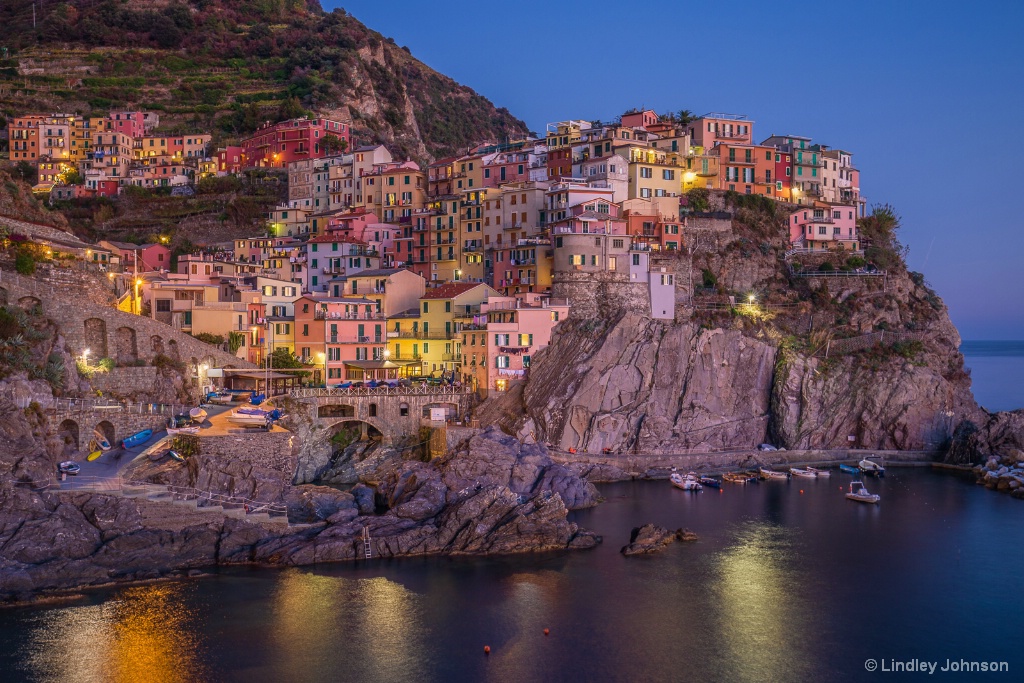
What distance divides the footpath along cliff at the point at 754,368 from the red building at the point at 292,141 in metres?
38.9

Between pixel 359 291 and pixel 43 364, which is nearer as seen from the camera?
pixel 43 364

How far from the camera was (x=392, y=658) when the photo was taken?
27922 millimetres

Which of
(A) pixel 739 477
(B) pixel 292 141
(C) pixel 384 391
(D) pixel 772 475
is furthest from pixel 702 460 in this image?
(B) pixel 292 141

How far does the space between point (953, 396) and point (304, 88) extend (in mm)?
69929

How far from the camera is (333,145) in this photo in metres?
87.3

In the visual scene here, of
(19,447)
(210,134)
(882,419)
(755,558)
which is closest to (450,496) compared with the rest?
(755,558)

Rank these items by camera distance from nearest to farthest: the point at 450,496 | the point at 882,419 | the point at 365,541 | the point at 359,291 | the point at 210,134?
the point at 365,541 → the point at 450,496 → the point at 882,419 → the point at 359,291 → the point at 210,134

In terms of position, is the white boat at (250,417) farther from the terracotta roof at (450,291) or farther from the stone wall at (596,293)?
the stone wall at (596,293)

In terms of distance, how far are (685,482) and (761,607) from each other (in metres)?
16.6

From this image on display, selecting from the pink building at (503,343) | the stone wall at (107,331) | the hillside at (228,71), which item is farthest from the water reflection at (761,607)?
the hillside at (228,71)

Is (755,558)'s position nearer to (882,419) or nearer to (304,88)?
(882,419)

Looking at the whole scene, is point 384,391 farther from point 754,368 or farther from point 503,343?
Result: point 754,368

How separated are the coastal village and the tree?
0.47 feet

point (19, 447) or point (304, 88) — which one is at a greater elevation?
point (304, 88)
